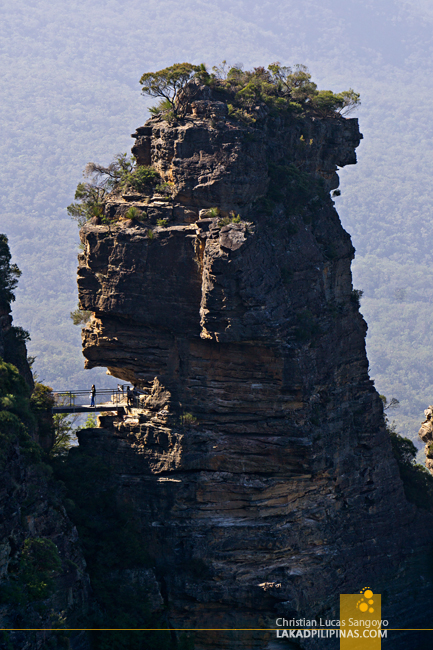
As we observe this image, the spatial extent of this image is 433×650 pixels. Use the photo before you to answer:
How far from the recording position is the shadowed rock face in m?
60.5

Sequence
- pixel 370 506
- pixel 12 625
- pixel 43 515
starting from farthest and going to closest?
pixel 370 506 < pixel 43 515 < pixel 12 625

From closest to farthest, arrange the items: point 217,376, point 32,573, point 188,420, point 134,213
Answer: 1. point 32,573
2. point 217,376
3. point 188,420
4. point 134,213

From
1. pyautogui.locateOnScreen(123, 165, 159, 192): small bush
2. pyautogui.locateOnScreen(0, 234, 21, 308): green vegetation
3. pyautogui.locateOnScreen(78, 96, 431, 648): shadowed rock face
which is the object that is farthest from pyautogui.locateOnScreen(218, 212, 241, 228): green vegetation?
pyautogui.locateOnScreen(0, 234, 21, 308): green vegetation

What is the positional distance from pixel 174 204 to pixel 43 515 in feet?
72.7

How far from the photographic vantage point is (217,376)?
61.6 m

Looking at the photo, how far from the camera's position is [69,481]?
199ft

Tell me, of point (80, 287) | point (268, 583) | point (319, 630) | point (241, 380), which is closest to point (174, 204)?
point (80, 287)

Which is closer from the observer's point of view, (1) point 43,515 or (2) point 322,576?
(1) point 43,515

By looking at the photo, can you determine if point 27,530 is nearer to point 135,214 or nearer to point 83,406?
point 83,406

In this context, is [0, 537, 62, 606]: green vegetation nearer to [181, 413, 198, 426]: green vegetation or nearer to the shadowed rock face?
the shadowed rock face

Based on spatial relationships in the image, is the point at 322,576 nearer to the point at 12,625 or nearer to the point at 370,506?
the point at 370,506

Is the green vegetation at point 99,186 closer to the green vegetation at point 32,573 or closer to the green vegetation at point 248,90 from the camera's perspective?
the green vegetation at point 248,90

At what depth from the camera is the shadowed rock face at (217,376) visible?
60500mm

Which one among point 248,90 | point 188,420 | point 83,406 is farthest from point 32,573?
point 248,90
